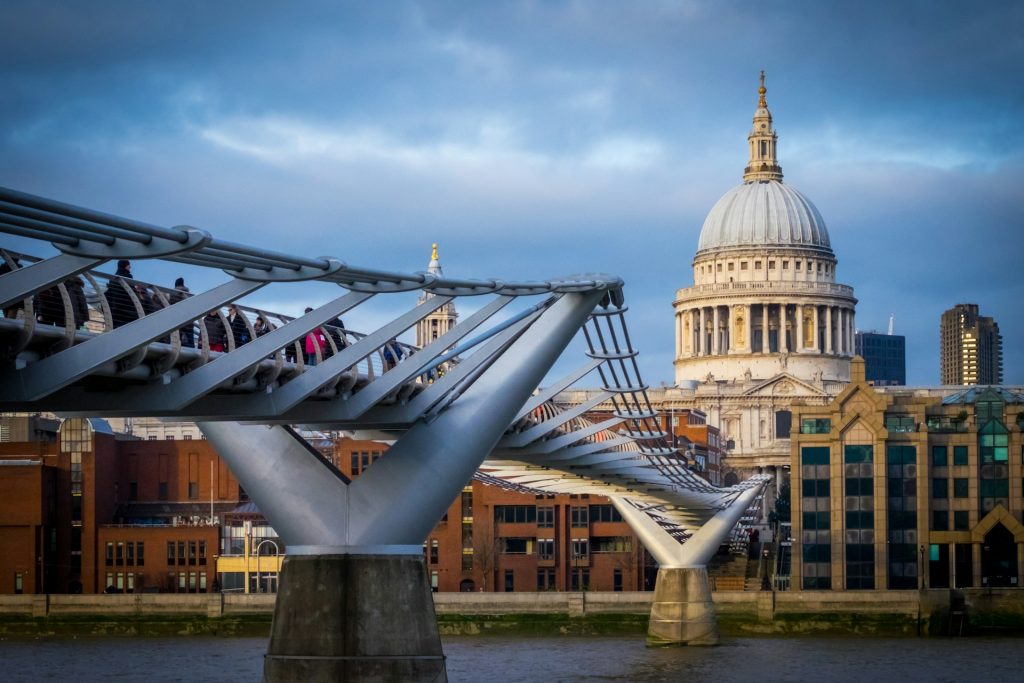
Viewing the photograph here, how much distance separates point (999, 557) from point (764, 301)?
73569mm

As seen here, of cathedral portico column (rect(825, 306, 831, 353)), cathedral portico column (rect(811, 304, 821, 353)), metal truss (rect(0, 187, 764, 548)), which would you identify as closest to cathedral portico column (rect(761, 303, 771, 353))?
cathedral portico column (rect(811, 304, 821, 353))

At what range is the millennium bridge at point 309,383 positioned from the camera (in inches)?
855

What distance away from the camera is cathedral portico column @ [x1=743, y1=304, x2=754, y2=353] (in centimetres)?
15225

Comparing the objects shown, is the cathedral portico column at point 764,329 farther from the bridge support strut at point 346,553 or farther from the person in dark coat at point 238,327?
the person in dark coat at point 238,327

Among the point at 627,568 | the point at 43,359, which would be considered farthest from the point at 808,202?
the point at 43,359

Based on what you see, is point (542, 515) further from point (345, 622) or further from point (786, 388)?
point (345, 622)

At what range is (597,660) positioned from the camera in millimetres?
60688

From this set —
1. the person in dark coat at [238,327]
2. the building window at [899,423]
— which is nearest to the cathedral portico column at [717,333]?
the building window at [899,423]

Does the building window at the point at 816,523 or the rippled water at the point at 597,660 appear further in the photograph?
the building window at the point at 816,523

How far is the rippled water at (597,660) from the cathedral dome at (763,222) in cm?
8408

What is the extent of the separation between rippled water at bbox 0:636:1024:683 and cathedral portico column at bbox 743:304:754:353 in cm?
8081

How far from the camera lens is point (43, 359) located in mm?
22156

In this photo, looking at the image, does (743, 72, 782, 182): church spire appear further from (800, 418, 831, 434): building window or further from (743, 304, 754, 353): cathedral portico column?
(800, 418, 831, 434): building window

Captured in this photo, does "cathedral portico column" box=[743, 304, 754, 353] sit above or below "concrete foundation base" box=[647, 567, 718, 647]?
above
